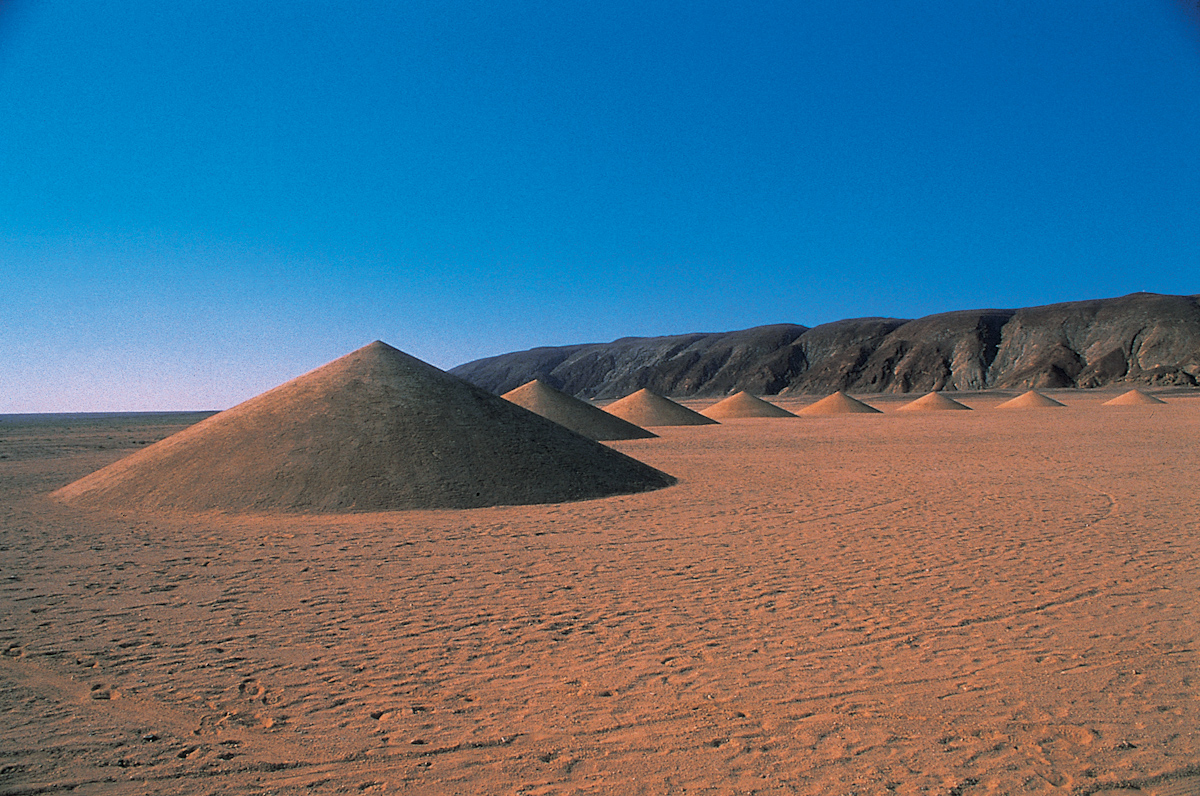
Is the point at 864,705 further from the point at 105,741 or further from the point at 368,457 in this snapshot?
the point at 368,457

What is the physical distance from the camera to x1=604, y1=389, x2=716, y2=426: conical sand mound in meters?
38.3

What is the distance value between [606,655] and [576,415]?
81.6ft

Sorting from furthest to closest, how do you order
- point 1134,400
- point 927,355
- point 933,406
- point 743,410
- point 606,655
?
point 927,355 < point 933,406 < point 1134,400 < point 743,410 < point 606,655

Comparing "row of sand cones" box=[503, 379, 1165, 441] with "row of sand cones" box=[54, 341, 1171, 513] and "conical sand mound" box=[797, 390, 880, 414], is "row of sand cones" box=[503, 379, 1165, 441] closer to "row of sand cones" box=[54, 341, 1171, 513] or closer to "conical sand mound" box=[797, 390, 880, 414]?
"conical sand mound" box=[797, 390, 880, 414]

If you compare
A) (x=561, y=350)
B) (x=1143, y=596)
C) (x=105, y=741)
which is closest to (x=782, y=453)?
(x=1143, y=596)

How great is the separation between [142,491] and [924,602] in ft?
40.4

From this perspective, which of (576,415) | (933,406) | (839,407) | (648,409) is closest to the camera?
(576,415)

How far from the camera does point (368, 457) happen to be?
12.5 m

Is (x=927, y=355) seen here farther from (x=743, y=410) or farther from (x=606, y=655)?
(x=606, y=655)

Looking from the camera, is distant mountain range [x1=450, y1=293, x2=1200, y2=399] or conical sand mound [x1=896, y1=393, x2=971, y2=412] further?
distant mountain range [x1=450, y1=293, x2=1200, y2=399]

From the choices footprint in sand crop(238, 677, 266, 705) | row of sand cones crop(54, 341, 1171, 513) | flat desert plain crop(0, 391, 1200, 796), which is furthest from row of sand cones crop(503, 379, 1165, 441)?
footprint in sand crop(238, 677, 266, 705)

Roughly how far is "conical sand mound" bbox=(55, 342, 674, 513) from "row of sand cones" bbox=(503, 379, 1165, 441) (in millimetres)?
11881

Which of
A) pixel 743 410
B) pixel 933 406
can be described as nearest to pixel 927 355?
pixel 933 406

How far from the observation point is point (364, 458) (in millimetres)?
12438
